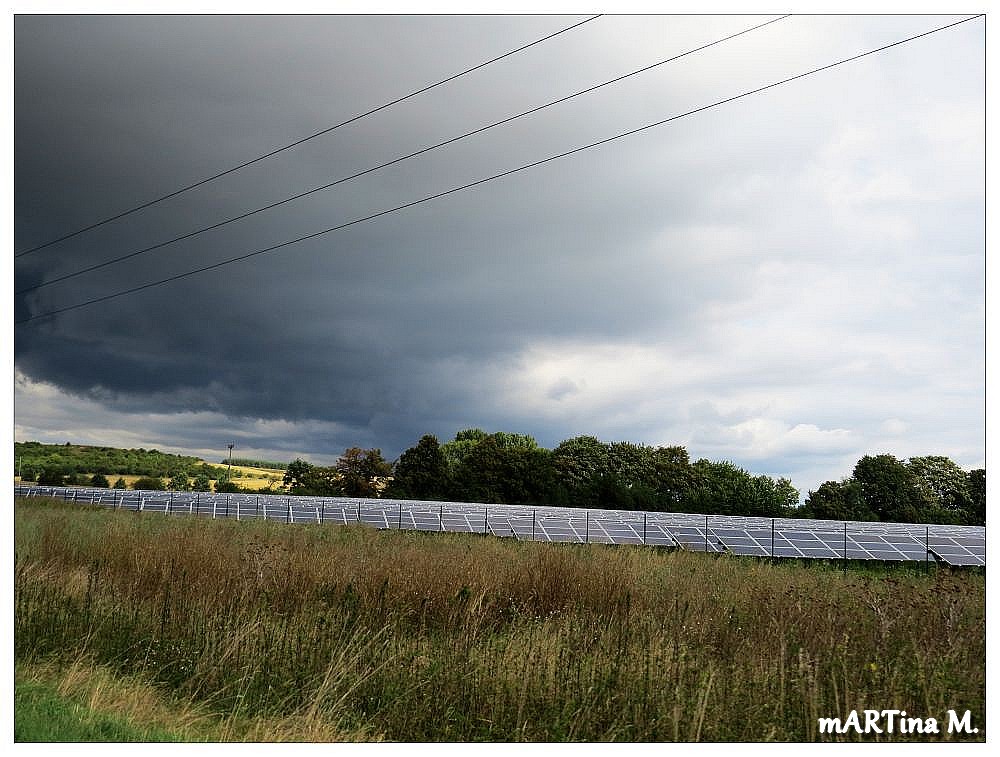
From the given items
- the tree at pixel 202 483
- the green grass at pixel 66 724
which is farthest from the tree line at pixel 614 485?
the green grass at pixel 66 724

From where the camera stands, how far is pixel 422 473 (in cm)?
3728

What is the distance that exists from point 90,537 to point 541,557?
6486 mm

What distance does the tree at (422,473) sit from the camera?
36750 millimetres

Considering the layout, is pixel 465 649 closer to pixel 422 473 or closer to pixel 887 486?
pixel 422 473

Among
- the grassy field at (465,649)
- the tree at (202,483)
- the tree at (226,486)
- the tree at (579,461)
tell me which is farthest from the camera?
the tree at (579,461)

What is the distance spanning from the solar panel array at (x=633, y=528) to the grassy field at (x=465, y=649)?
7374 millimetres

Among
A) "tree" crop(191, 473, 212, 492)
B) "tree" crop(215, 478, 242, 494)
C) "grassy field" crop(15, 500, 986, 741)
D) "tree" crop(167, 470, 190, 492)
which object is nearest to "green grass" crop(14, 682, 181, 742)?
"grassy field" crop(15, 500, 986, 741)

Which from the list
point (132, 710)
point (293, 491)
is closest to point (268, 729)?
point (132, 710)

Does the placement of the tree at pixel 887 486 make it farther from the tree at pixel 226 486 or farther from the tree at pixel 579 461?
the tree at pixel 226 486

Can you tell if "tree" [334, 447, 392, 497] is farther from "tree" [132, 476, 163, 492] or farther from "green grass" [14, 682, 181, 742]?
"green grass" [14, 682, 181, 742]

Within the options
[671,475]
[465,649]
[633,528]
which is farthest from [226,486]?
[465,649]

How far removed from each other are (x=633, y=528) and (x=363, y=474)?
21104 millimetres

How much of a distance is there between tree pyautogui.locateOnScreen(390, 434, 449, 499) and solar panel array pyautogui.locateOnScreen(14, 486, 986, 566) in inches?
408

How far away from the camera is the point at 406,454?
37594mm
